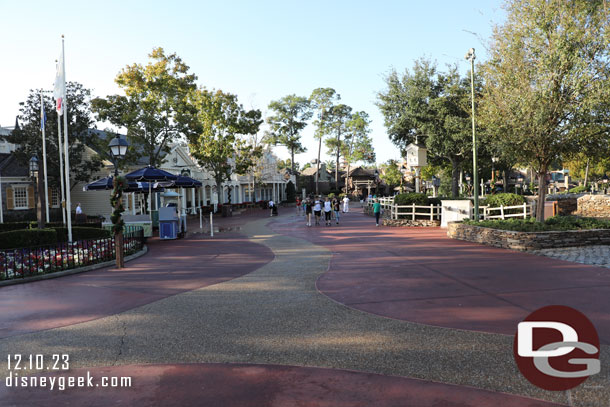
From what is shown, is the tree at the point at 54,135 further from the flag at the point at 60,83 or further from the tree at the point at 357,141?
the tree at the point at 357,141

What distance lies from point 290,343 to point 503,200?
19774 mm

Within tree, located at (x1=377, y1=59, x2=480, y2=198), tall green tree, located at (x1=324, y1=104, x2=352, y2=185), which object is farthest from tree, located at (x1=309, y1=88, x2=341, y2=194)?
tree, located at (x1=377, y1=59, x2=480, y2=198)

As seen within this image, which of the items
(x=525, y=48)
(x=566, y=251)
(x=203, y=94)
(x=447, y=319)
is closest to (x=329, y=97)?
(x=203, y=94)

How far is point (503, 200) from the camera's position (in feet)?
73.3

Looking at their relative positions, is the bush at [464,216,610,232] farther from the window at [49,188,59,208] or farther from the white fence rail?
the window at [49,188,59,208]

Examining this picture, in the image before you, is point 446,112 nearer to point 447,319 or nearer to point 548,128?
point 548,128

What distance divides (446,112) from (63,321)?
26431 millimetres

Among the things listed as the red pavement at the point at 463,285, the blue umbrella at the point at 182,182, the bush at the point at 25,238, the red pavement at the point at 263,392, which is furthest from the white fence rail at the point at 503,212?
the bush at the point at 25,238

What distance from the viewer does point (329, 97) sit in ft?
216

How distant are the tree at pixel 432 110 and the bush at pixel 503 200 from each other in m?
5.91

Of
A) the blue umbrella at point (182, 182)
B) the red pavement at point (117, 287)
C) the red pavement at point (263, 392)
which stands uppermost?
the blue umbrella at point (182, 182)

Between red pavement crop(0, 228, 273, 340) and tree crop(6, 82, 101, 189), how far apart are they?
20.1 m

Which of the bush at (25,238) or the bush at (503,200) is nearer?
the bush at (25,238)

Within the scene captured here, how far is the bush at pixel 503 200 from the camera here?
22.1 m
